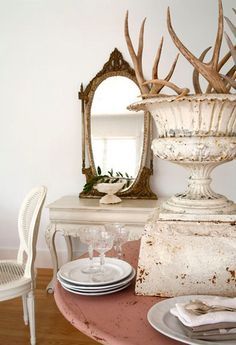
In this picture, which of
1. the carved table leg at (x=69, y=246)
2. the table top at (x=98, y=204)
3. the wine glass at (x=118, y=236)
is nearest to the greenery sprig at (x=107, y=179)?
the table top at (x=98, y=204)

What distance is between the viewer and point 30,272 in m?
1.98

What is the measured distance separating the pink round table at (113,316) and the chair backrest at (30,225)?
1.05 metres

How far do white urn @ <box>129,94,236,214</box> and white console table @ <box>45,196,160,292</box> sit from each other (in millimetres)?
1579

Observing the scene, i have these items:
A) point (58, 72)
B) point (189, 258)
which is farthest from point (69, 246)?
point (189, 258)

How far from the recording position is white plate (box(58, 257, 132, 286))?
948mm

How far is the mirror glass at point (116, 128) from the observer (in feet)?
9.80

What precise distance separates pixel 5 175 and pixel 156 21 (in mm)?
1920

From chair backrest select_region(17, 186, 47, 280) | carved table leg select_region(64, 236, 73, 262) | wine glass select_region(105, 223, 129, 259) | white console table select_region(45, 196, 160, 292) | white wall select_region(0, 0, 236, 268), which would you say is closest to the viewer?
wine glass select_region(105, 223, 129, 259)

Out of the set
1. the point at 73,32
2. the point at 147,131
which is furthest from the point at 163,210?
the point at 73,32

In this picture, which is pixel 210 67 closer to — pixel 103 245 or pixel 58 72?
pixel 103 245

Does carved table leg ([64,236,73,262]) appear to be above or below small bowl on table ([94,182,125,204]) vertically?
below

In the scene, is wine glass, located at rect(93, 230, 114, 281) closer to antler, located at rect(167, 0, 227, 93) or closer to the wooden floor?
antler, located at rect(167, 0, 227, 93)

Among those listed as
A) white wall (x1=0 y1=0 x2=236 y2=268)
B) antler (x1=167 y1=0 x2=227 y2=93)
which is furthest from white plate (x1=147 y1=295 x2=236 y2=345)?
white wall (x1=0 y1=0 x2=236 y2=268)

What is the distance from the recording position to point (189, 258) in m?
0.92
